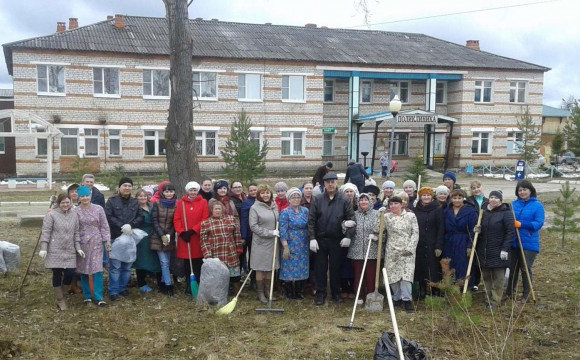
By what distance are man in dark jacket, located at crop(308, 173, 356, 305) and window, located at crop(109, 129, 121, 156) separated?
21.8 metres

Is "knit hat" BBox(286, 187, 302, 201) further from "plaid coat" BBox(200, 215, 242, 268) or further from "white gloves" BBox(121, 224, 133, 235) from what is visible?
"white gloves" BBox(121, 224, 133, 235)

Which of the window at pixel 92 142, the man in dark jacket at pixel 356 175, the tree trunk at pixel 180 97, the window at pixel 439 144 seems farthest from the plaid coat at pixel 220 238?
the window at pixel 439 144

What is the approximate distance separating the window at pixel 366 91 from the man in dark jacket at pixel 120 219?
1009 inches

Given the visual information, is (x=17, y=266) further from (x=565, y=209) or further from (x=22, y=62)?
(x=22, y=62)

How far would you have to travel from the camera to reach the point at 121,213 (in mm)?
7266

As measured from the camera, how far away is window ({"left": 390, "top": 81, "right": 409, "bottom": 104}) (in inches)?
1255

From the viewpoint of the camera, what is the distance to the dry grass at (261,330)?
5.40m

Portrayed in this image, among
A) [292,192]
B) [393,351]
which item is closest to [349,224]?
[292,192]

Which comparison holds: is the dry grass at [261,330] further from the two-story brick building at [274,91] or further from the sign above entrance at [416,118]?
the sign above entrance at [416,118]

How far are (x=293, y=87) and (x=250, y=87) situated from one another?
2479mm

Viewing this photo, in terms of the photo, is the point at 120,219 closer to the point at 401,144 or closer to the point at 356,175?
the point at 356,175

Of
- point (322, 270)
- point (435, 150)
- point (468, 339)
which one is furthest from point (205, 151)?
point (468, 339)

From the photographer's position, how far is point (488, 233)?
683 cm

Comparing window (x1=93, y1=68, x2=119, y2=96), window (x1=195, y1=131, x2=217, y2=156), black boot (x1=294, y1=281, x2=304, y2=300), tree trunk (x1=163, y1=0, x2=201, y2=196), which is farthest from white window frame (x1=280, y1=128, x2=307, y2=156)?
black boot (x1=294, y1=281, x2=304, y2=300)
